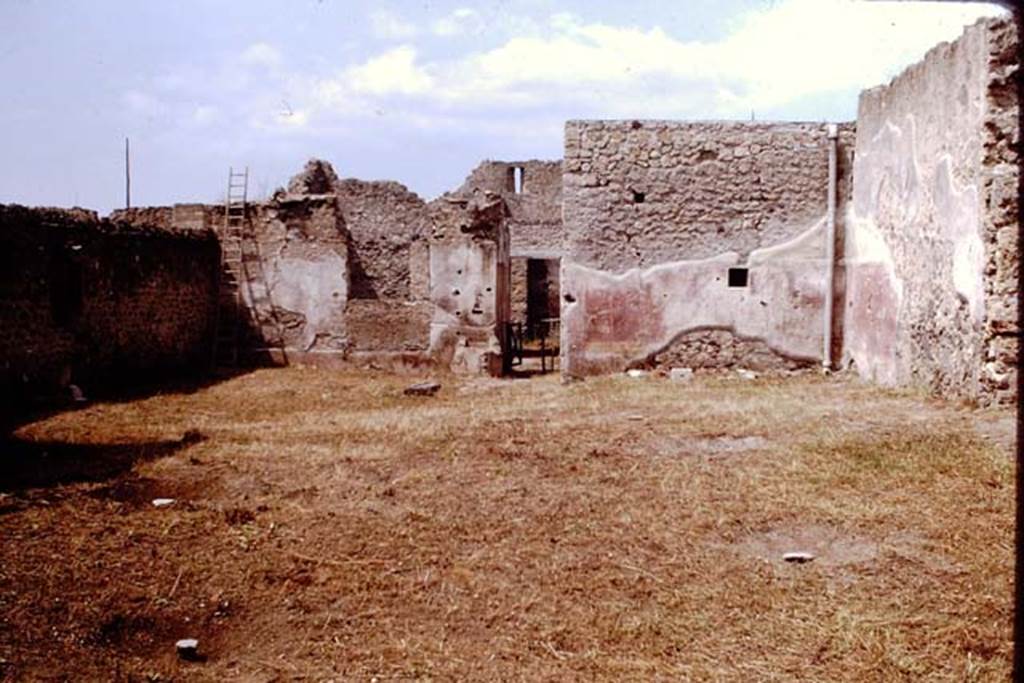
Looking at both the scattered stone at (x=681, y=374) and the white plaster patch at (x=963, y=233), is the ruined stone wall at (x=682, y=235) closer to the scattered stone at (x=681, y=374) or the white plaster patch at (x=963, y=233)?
the scattered stone at (x=681, y=374)

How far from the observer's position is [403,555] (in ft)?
17.3

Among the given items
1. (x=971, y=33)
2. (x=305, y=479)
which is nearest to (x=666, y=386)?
(x=971, y=33)

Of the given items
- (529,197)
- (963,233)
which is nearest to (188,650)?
(963,233)

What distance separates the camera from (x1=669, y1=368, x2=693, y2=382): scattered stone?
1299 cm

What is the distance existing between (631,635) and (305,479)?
3.83 m

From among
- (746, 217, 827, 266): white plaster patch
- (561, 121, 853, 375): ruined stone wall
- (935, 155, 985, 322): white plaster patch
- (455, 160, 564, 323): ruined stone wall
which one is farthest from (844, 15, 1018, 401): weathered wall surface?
(455, 160, 564, 323): ruined stone wall

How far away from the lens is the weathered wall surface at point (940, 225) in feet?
28.7

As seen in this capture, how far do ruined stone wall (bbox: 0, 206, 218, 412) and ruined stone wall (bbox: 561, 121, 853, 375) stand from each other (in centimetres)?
646

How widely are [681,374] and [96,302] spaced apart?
848 centimetres

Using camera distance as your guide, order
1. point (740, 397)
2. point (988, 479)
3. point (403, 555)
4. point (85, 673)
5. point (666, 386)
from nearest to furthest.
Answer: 1. point (85, 673)
2. point (403, 555)
3. point (988, 479)
4. point (740, 397)
5. point (666, 386)

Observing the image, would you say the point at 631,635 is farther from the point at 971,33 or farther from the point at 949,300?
the point at 971,33

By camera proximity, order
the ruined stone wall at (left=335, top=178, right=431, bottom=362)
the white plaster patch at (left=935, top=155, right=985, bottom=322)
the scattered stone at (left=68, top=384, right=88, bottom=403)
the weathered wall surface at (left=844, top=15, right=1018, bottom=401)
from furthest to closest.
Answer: the ruined stone wall at (left=335, top=178, right=431, bottom=362) → the scattered stone at (left=68, top=384, right=88, bottom=403) → the white plaster patch at (left=935, top=155, right=985, bottom=322) → the weathered wall surface at (left=844, top=15, right=1018, bottom=401)

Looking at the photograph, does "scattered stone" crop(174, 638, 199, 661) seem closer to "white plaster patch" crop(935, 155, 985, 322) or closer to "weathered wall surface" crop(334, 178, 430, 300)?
"white plaster patch" crop(935, 155, 985, 322)

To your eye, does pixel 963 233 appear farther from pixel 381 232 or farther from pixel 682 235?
pixel 381 232
